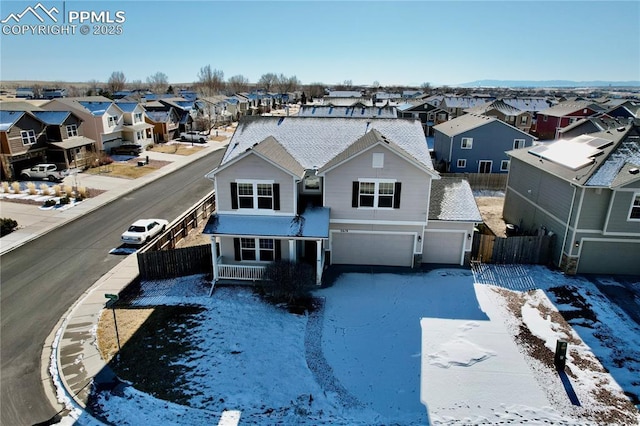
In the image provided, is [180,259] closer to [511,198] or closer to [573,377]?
[573,377]

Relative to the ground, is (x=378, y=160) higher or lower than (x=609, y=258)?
higher

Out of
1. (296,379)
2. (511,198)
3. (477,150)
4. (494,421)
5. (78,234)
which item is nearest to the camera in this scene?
(494,421)

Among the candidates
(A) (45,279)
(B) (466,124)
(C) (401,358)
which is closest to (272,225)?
(C) (401,358)

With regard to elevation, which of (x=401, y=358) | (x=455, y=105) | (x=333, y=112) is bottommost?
(x=401, y=358)

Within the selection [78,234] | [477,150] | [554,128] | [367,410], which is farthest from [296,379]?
[554,128]

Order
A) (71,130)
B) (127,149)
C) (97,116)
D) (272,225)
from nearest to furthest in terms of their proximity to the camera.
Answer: (272,225) < (71,130) < (97,116) < (127,149)

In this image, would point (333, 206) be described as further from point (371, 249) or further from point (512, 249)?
point (512, 249)
